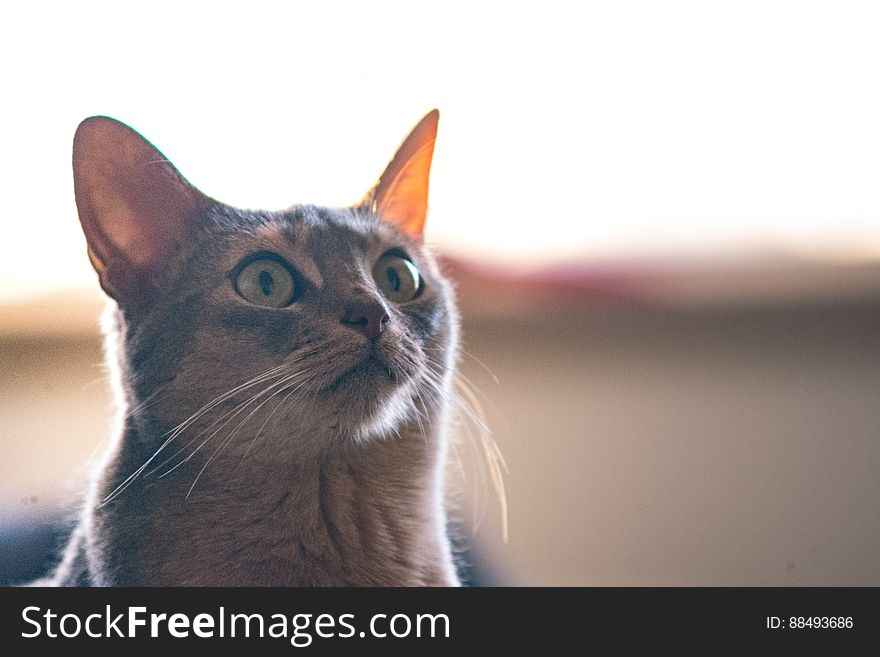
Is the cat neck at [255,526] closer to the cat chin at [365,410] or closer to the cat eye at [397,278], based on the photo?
the cat chin at [365,410]

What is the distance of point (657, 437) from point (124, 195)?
2.69 feet

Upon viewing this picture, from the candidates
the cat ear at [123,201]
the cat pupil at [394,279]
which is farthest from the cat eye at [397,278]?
the cat ear at [123,201]

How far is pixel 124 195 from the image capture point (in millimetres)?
738

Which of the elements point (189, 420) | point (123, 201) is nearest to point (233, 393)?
point (189, 420)

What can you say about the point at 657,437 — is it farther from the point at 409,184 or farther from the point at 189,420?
the point at 189,420

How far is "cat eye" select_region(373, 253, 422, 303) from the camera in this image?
83 centimetres

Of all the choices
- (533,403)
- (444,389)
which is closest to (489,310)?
(533,403)

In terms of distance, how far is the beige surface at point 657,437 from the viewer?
2.96ft

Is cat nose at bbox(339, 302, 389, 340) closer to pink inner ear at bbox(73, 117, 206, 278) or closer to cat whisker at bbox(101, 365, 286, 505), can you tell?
cat whisker at bbox(101, 365, 286, 505)

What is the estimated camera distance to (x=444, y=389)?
0.85m

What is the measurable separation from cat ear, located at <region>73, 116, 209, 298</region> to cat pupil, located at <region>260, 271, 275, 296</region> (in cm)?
10

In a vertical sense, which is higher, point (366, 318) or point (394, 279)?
point (394, 279)

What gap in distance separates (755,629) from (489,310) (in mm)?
559

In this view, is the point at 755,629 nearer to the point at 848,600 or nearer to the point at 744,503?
the point at 848,600
